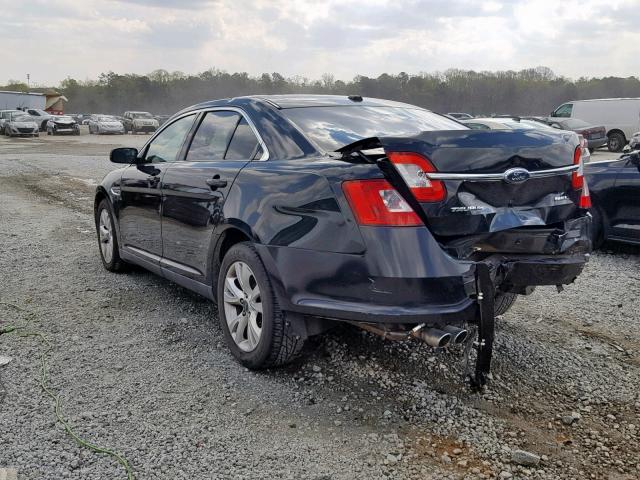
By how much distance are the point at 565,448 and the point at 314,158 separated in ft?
6.28

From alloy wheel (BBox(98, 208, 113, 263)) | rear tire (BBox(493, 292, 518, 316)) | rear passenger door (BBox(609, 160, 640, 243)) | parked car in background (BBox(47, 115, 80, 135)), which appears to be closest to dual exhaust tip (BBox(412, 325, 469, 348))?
rear tire (BBox(493, 292, 518, 316))

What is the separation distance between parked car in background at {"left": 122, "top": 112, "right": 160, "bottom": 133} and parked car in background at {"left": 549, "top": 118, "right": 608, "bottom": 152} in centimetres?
3051

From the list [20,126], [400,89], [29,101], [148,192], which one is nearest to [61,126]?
[20,126]

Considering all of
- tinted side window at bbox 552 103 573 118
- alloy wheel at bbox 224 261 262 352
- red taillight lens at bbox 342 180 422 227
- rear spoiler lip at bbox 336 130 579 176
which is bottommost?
alloy wheel at bbox 224 261 262 352

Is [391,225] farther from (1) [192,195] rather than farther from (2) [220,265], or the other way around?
(1) [192,195]

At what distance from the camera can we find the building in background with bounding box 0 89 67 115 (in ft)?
179

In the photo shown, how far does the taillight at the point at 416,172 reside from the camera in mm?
2984

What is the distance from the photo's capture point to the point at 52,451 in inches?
111

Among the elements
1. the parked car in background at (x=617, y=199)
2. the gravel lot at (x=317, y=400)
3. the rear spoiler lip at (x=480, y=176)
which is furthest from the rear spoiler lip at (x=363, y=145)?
the parked car in background at (x=617, y=199)

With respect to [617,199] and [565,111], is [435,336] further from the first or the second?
[565,111]

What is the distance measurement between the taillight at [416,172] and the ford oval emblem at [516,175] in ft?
1.39

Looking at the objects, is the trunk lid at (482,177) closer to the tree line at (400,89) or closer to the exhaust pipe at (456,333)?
the exhaust pipe at (456,333)

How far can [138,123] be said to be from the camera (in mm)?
45312

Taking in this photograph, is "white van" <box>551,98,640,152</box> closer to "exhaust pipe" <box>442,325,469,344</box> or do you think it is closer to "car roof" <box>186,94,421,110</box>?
"car roof" <box>186,94,421,110</box>
